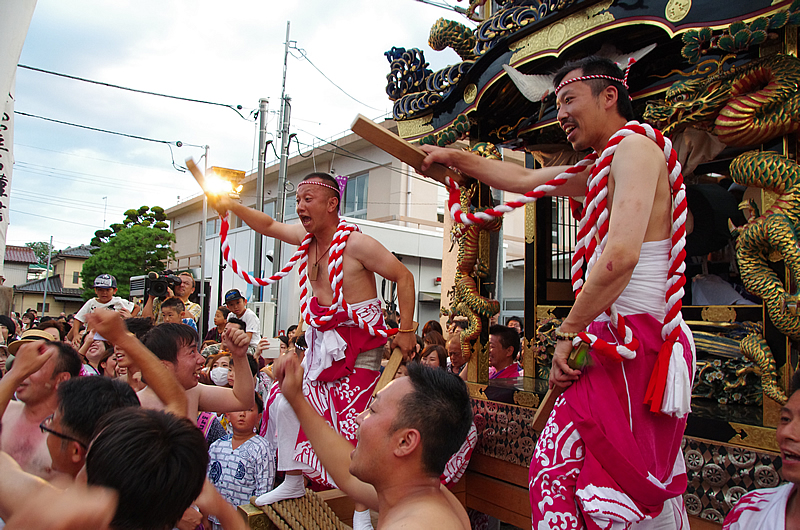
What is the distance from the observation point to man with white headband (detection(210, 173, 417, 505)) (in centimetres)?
310

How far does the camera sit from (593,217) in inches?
79.0

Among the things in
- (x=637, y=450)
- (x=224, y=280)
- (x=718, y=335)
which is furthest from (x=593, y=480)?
(x=224, y=280)

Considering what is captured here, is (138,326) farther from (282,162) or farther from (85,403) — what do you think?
(282,162)

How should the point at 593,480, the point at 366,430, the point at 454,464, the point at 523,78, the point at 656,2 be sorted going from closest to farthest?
the point at 366,430 → the point at 593,480 → the point at 656,2 → the point at 454,464 → the point at 523,78

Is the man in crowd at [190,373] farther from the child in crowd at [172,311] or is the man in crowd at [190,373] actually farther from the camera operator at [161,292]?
the camera operator at [161,292]

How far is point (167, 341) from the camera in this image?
280 cm

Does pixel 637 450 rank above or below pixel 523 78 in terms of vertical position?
below

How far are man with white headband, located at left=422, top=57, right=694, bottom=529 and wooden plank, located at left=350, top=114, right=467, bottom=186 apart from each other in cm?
79

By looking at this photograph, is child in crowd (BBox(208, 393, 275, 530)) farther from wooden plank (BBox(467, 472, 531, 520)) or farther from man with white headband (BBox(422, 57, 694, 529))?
man with white headband (BBox(422, 57, 694, 529))

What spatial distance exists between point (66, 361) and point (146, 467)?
5.05 ft

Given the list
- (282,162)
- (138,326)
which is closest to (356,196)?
(282,162)

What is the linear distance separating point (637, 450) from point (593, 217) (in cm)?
80

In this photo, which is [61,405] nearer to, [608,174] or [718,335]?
[608,174]

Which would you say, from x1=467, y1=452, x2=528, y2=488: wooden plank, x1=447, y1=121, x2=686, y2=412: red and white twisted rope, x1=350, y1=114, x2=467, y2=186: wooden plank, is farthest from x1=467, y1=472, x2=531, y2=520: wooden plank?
x1=350, y1=114, x2=467, y2=186: wooden plank
